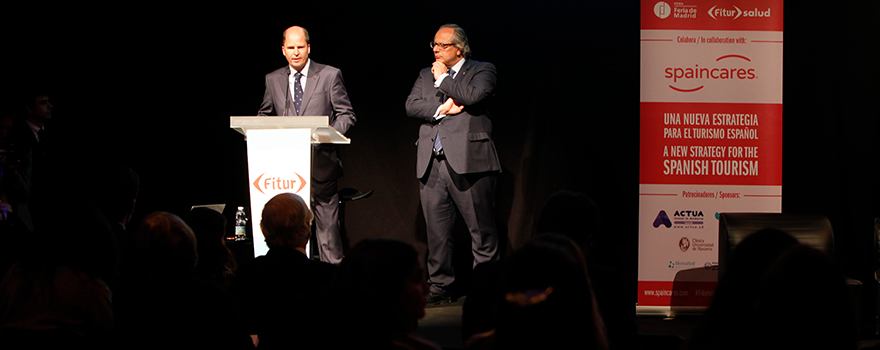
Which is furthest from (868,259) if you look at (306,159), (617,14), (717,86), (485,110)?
(306,159)

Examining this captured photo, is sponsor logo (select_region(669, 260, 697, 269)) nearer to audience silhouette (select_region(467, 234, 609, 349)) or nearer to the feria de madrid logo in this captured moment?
the feria de madrid logo

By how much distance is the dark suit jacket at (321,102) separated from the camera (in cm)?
399

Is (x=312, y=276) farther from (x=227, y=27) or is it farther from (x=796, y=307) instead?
(x=227, y=27)

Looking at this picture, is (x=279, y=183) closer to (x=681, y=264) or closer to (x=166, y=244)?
(x=166, y=244)

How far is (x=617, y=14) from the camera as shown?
4855 millimetres

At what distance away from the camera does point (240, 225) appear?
4.35m

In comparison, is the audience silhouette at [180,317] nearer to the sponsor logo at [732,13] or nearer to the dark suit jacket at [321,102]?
the dark suit jacket at [321,102]

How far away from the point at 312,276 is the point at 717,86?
2.91 metres

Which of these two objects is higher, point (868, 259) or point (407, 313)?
point (407, 313)

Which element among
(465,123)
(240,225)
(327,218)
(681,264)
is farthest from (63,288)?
(681,264)

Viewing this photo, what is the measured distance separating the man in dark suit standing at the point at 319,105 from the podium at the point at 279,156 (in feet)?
2.19

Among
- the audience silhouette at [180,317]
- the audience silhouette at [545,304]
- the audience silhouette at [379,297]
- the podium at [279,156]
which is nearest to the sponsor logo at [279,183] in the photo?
the podium at [279,156]

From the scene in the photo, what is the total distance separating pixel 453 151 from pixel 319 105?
2.79 feet

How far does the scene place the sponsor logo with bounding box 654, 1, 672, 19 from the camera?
398 cm
